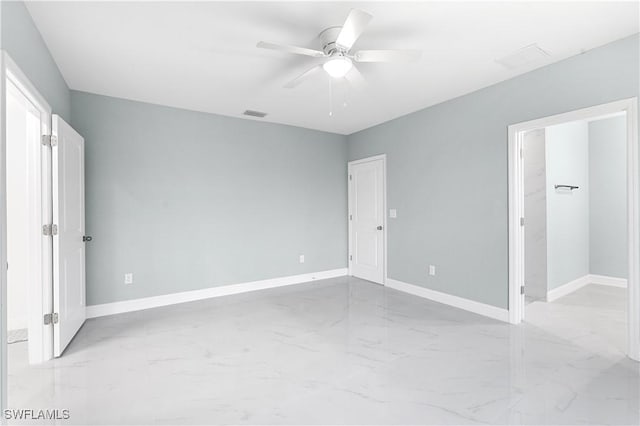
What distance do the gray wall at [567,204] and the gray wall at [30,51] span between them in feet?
17.4

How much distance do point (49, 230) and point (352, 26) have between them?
2.77m

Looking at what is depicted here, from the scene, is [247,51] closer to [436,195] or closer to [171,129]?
[171,129]

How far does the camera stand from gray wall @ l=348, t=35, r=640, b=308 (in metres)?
2.74

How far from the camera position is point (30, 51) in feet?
7.10

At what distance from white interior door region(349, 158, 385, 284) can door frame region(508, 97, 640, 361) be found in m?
1.96

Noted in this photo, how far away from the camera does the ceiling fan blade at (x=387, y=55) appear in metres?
2.20

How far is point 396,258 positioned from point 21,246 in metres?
4.44

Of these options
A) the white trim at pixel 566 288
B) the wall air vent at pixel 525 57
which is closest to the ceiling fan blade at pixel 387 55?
the wall air vent at pixel 525 57

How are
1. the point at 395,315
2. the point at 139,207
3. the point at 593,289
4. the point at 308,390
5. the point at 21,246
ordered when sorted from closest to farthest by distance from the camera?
the point at 308,390
the point at 21,246
the point at 395,315
the point at 139,207
the point at 593,289

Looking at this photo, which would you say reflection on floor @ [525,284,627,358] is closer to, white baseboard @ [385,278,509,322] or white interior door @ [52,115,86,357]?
white baseboard @ [385,278,509,322]

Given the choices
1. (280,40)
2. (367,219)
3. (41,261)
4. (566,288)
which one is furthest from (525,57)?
(41,261)

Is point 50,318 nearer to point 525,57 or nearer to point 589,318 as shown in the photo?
point 525,57

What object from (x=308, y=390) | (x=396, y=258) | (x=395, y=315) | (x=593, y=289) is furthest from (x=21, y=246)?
(x=593, y=289)

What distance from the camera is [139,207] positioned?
3.91 m
